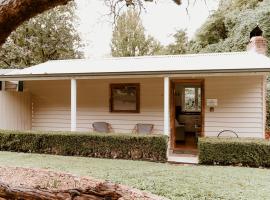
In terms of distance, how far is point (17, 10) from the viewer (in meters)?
3.09

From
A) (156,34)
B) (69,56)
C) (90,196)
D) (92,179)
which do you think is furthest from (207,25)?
(90,196)

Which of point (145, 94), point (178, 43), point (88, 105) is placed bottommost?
point (88, 105)

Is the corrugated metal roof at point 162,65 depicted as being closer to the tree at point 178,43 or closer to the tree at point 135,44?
the tree at point 178,43

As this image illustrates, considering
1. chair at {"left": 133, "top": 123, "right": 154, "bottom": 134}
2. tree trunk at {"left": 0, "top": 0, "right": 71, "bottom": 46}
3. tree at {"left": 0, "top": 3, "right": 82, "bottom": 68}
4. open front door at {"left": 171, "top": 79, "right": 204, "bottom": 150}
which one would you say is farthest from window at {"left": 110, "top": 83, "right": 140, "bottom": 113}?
tree at {"left": 0, "top": 3, "right": 82, "bottom": 68}

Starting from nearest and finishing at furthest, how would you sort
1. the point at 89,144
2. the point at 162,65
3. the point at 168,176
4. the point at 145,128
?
1. the point at 168,176
2. the point at 89,144
3. the point at 145,128
4. the point at 162,65

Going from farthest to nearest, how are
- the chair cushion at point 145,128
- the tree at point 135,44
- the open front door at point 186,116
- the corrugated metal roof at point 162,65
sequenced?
→ the tree at point 135,44 < the chair cushion at point 145,128 < the open front door at point 186,116 < the corrugated metal roof at point 162,65

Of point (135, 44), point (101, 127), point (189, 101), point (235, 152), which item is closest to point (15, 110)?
point (101, 127)

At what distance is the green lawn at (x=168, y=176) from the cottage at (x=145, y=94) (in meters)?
2.34

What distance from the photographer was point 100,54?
1671 inches

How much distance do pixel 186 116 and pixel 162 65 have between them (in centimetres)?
340

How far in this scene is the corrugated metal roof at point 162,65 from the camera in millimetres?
10445

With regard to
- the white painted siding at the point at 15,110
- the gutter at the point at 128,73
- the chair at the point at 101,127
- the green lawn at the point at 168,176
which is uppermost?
the gutter at the point at 128,73

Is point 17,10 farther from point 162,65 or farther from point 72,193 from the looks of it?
point 162,65

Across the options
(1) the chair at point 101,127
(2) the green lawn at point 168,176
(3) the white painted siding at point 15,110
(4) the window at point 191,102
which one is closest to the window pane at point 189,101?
(4) the window at point 191,102
